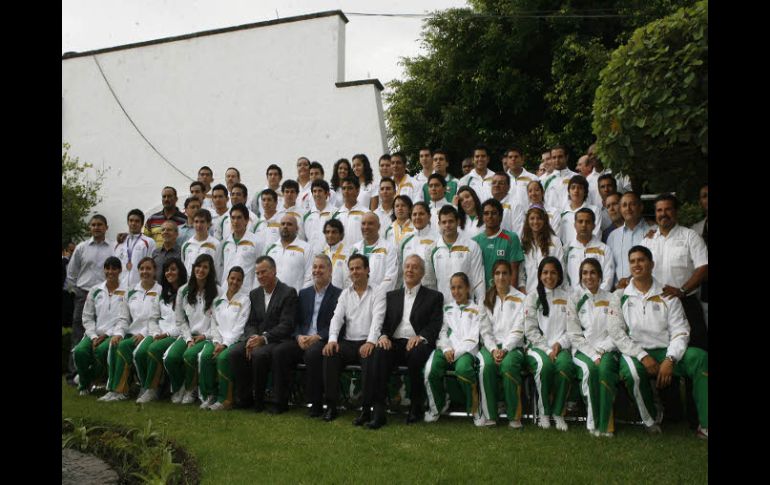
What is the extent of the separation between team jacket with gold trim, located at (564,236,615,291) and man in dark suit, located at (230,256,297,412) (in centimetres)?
289

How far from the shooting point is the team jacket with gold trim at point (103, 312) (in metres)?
7.95

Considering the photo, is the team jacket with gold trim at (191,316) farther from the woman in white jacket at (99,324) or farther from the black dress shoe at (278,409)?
the black dress shoe at (278,409)

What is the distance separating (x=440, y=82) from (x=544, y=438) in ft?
41.7

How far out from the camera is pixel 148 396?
287 inches

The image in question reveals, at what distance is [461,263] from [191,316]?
3118 mm

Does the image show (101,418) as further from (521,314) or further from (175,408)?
(521,314)

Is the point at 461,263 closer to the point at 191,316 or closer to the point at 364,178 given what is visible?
the point at 364,178

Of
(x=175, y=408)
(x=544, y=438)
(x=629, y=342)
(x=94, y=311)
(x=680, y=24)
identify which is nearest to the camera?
(x=680, y=24)

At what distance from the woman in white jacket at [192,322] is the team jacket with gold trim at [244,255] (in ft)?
1.66

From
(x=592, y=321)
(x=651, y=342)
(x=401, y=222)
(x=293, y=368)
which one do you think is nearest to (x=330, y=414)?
(x=293, y=368)

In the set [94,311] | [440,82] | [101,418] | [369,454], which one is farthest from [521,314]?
[440,82]

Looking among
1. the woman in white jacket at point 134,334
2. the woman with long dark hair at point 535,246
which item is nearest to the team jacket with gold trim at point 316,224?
the woman in white jacket at point 134,334

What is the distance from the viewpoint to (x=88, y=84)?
15258 millimetres

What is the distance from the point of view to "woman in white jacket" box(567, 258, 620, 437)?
5.48 metres
